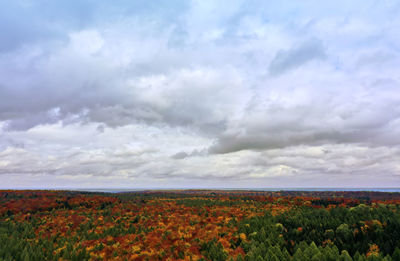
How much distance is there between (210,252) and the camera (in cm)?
822

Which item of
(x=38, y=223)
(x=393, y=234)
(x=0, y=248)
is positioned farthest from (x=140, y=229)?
(x=393, y=234)

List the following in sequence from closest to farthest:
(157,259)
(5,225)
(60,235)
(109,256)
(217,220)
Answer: (157,259)
(109,256)
(60,235)
(217,220)
(5,225)

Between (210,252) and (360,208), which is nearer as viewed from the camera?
(210,252)

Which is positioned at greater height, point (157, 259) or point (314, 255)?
point (314, 255)

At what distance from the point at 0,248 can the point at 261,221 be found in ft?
37.6

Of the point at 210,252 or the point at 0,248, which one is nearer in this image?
the point at 210,252

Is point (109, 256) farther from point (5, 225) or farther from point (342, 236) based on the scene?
point (5, 225)

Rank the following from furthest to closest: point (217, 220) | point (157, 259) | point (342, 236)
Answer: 1. point (217, 220)
2. point (342, 236)
3. point (157, 259)

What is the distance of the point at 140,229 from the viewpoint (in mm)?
12531

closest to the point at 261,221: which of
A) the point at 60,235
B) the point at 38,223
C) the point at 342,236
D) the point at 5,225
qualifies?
the point at 342,236

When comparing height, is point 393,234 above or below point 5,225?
above

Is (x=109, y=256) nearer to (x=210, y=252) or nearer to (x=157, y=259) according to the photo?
(x=157, y=259)

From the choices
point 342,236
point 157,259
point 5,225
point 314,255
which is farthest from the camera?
point 5,225

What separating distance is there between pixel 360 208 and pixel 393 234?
Answer: 495 cm
